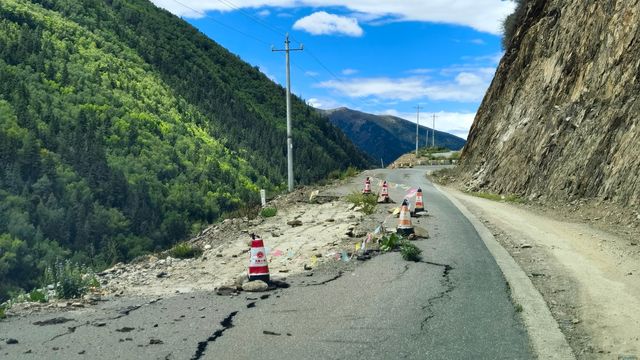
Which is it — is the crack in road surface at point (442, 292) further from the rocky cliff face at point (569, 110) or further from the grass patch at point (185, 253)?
the rocky cliff face at point (569, 110)

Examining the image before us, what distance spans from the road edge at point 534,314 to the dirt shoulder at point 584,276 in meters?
0.12

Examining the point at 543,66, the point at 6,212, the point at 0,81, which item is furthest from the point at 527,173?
the point at 0,81

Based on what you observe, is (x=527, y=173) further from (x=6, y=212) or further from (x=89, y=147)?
(x=89, y=147)

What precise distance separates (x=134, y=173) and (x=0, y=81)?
2377cm

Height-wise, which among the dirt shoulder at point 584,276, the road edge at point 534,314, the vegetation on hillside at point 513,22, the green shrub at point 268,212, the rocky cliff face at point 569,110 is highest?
the vegetation on hillside at point 513,22

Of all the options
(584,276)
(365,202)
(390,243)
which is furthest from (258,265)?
(365,202)

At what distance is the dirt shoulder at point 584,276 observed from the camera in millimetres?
5365

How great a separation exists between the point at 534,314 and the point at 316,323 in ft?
7.92

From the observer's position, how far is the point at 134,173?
83188mm

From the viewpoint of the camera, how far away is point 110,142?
86062 mm

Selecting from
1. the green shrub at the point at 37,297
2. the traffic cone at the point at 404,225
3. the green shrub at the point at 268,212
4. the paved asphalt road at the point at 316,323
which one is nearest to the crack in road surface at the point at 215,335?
the paved asphalt road at the point at 316,323

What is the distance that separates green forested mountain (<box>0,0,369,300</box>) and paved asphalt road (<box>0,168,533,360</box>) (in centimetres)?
5526

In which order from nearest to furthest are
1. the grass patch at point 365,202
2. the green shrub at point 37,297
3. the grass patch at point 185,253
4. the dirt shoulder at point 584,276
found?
the dirt shoulder at point 584,276, the green shrub at point 37,297, the grass patch at point 185,253, the grass patch at point 365,202

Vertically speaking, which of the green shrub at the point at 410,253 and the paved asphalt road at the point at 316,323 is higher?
the green shrub at the point at 410,253
